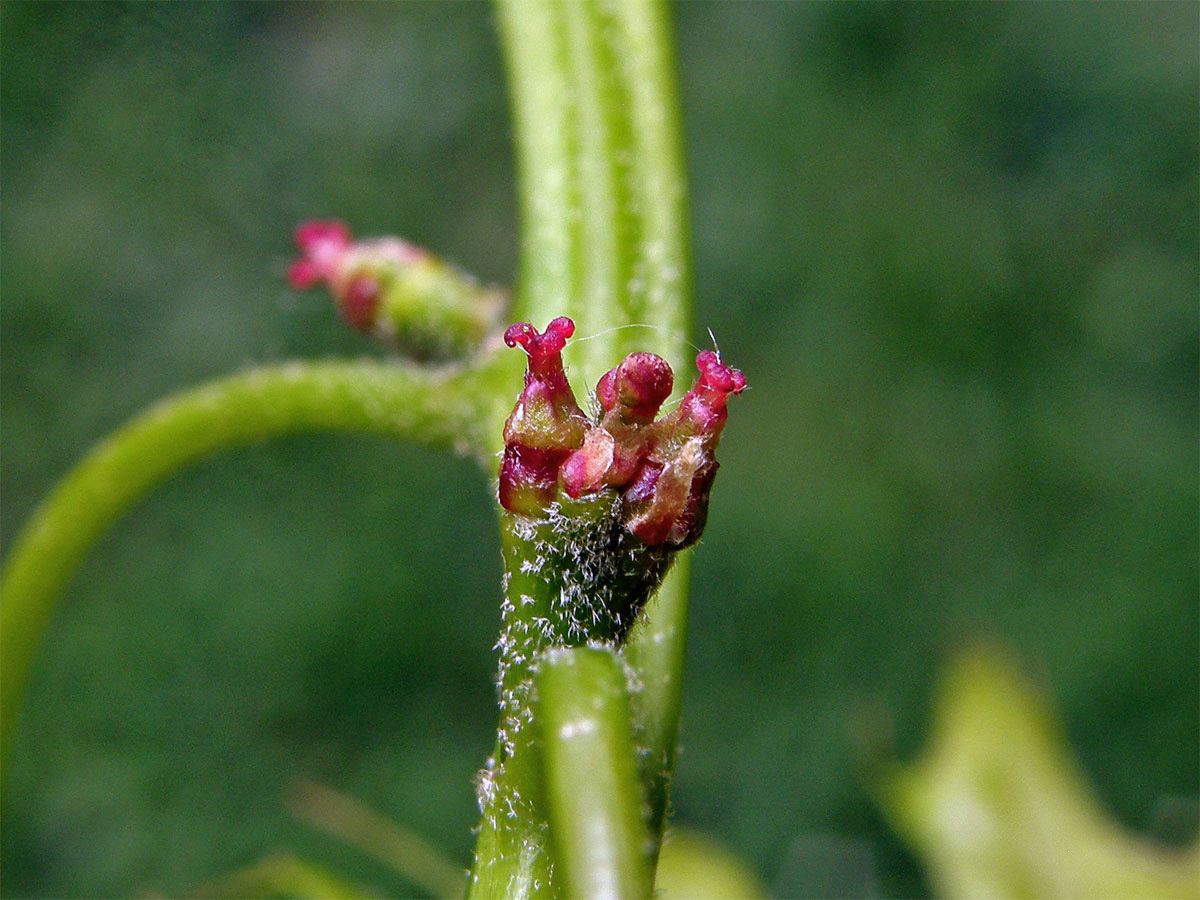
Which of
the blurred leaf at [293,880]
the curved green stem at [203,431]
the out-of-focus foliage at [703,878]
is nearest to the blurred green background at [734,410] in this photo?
the out-of-focus foliage at [703,878]

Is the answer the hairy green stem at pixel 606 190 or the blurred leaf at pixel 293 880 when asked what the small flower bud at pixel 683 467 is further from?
the blurred leaf at pixel 293 880

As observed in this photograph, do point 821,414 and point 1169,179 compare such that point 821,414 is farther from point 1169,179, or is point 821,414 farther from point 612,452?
point 612,452

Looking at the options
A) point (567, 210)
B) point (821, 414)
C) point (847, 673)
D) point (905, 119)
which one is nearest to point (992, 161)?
point (905, 119)

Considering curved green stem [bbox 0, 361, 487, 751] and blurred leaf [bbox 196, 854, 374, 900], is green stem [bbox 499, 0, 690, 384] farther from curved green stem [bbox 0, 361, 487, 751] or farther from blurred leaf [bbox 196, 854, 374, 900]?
blurred leaf [bbox 196, 854, 374, 900]

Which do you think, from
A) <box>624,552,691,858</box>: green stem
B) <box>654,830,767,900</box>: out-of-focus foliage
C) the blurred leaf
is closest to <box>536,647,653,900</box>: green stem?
<box>624,552,691,858</box>: green stem

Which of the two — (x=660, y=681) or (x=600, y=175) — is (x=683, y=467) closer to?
(x=660, y=681)

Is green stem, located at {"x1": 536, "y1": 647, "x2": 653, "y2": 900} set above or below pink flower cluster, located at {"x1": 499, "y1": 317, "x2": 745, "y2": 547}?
below
